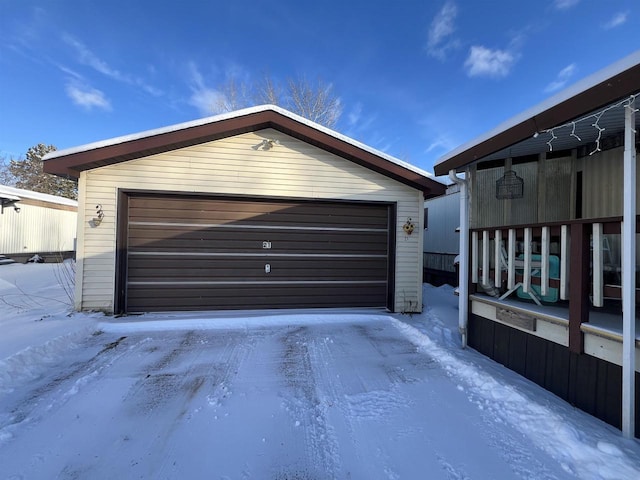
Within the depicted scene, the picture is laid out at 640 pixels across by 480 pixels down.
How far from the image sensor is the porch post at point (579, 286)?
229 centimetres

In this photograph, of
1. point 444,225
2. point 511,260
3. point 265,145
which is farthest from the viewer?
point 444,225

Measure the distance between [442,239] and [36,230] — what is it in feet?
57.1

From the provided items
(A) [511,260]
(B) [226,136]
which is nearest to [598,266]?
(A) [511,260]

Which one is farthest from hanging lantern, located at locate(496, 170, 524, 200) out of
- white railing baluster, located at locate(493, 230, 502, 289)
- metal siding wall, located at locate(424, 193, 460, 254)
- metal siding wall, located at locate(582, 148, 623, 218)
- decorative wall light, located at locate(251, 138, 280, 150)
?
decorative wall light, located at locate(251, 138, 280, 150)

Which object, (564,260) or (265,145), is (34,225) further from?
(564,260)

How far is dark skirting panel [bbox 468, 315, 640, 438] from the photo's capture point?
2090 mm

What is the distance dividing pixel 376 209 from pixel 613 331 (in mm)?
3818

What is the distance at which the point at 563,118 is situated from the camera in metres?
2.29

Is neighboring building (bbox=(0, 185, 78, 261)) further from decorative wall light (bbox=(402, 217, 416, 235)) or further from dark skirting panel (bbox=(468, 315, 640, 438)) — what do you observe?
dark skirting panel (bbox=(468, 315, 640, 438))

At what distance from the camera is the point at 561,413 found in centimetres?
215

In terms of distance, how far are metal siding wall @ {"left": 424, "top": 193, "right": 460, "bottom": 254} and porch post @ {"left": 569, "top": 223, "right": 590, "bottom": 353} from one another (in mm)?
5739

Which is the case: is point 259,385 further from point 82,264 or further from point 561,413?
point 82,264

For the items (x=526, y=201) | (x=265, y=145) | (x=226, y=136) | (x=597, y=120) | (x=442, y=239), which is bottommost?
(x=442, y=239)

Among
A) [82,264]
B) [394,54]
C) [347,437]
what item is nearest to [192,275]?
[82,264]
